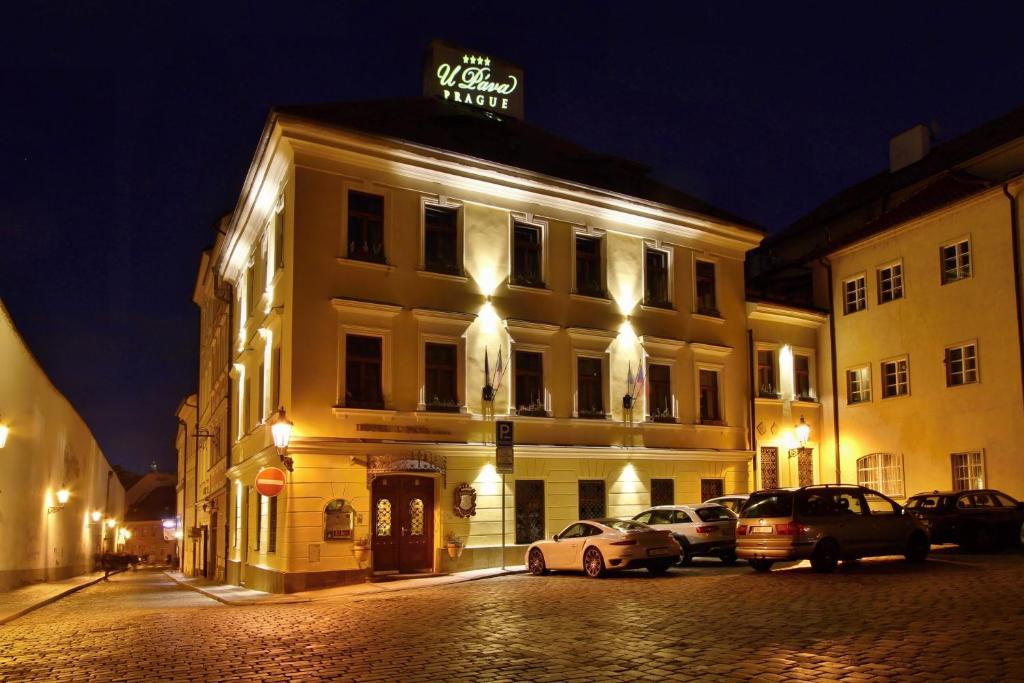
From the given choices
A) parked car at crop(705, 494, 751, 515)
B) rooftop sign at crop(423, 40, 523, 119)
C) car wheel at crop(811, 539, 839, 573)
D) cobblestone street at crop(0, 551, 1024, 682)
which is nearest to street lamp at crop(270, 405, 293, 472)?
cobblestone street at crop(0, 551, 1024, 682)

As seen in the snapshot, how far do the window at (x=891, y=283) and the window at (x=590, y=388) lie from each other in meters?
10.6

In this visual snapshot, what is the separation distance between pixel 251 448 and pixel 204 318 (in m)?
22.9

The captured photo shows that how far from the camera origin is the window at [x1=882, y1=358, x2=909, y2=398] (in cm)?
3088

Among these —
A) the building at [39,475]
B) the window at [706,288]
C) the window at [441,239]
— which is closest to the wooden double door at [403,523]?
the window at [441,239]

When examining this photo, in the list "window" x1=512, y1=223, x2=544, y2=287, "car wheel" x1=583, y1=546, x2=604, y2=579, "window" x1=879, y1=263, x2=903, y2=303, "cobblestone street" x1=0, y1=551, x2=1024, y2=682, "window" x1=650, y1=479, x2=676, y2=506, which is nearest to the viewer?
"cobblestone street" x1=0, y1=551, x2=1024, y2=682

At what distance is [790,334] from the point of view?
33781 millimetres

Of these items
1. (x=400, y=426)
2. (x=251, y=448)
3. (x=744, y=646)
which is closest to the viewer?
(x=744, y=646)

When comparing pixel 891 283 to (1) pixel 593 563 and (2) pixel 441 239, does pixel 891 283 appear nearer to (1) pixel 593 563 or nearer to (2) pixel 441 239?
(2) pixel 441 239

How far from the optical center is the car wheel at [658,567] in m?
20.9

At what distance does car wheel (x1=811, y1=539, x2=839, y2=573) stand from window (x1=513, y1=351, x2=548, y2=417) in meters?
9.29

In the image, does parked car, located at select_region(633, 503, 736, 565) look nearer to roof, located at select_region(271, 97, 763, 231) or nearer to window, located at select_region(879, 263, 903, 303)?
roof, located at select_region(271, 97, 763, 231)

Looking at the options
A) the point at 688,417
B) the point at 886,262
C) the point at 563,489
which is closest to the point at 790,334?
the point at 886,262

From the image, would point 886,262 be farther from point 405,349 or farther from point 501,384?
point 405,349

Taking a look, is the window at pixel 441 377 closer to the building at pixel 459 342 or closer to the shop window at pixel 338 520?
the building at pixel 459 342
